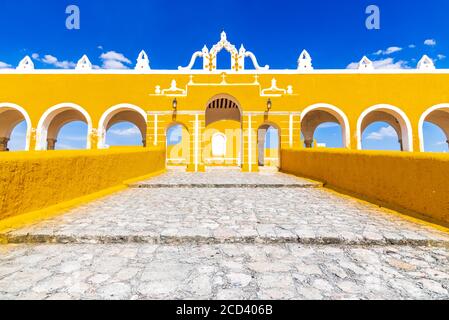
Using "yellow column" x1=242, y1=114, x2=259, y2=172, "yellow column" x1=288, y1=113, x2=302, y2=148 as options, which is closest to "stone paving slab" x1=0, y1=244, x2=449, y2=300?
"yellow column" x1=242, y1=114, x2=259, y2=172

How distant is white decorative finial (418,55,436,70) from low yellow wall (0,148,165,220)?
69.7ft

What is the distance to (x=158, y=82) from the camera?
17094mm

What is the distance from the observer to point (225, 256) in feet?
8.80

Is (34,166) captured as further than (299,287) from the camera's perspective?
Yes

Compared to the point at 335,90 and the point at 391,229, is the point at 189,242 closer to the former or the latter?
the point at 391,229

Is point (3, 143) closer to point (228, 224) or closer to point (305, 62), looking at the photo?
point (228, 224)

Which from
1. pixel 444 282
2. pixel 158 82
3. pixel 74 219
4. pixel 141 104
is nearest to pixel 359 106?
pixel 158 82

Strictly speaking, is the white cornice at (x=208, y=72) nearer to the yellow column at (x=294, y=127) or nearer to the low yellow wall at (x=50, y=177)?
the yellow column at (x=294, y=127)

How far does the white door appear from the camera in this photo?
26641 millimetres

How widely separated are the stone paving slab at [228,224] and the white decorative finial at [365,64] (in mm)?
15902

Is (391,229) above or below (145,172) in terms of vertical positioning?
below

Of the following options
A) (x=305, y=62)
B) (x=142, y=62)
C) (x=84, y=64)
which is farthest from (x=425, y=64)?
(x=84, y=64)
